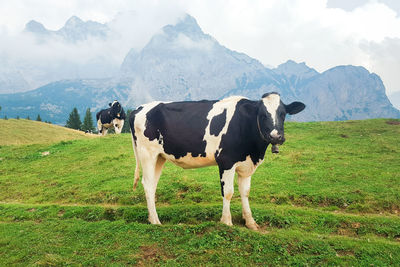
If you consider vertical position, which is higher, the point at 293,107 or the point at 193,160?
the point at 293,107

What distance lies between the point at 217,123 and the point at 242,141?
805 mm

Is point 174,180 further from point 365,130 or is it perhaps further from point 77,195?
point 365,130

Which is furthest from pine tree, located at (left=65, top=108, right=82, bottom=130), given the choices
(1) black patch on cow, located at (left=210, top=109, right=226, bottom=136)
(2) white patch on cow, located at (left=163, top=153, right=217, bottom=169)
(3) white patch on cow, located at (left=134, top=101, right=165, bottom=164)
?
(1) black patch on cow, located at (left=210, top=109, right=226, bottom=136)

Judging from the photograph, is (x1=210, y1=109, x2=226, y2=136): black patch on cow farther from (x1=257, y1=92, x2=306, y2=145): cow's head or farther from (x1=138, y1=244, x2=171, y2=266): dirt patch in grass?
(x1=138, y1=244, x2=171, y2=266): dirt patch in grass

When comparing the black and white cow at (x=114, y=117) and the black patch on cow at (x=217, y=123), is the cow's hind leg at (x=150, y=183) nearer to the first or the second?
the black patch on cow at (x=217, y=123)

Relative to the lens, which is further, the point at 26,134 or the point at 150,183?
the point at 26,134

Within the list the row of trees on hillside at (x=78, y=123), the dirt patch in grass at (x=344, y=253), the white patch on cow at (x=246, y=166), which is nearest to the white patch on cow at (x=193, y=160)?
the white patch on cow at (x=246, y=166)

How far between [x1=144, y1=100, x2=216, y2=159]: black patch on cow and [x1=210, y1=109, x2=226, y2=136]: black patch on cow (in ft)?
0.69

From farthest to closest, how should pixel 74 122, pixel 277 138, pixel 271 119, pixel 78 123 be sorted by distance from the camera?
1. pixel 78 123
2. pixel 74 122
3. pixel 271 119
4. pixel 277 138

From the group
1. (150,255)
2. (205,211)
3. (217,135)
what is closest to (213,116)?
(217,135)

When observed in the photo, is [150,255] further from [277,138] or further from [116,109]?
[116,109]

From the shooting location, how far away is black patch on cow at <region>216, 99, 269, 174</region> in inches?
252

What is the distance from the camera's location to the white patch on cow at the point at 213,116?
21.4ft

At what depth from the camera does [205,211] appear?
7602 millimetres
